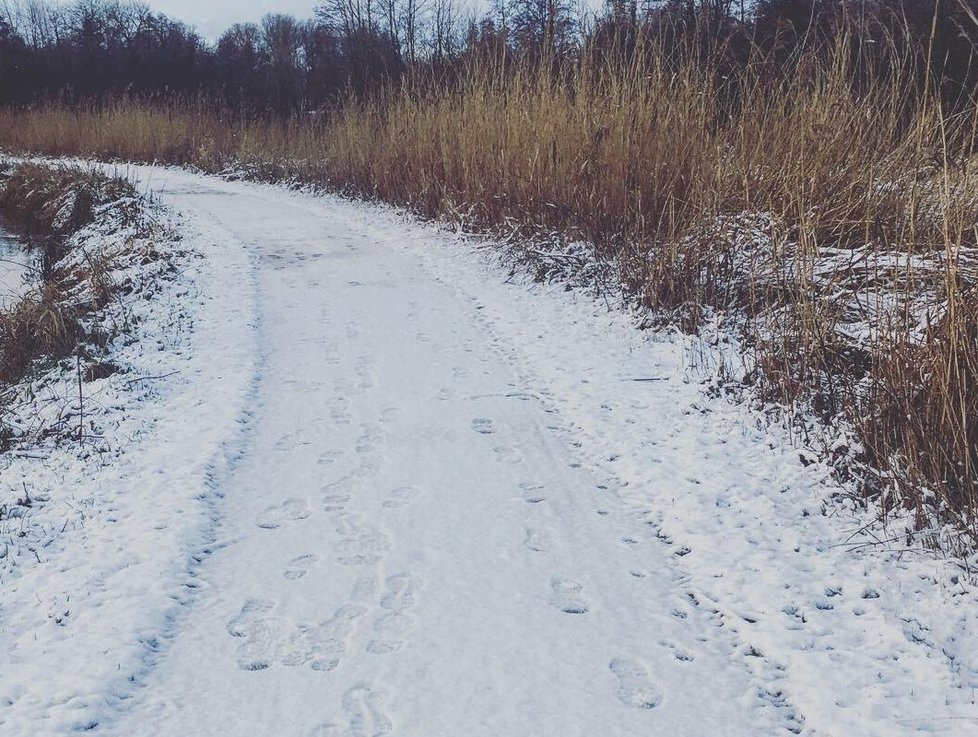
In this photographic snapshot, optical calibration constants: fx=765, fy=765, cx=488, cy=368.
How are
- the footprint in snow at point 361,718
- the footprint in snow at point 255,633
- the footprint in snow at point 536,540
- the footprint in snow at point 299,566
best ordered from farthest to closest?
the footprint in snow at point 536,540
the footprint in snow at point 299,566
the footprint in snow at point 255,633
the footprint in snow at point 361,718

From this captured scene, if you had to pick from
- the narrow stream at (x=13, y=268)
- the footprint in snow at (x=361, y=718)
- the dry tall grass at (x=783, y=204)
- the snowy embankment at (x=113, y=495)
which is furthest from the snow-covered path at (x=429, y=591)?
the narrow stream at (x=13, y=268)

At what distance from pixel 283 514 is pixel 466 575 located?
724 mm

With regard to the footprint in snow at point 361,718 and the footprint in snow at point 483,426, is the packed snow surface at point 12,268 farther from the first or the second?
the footprint in snow at point 361,718

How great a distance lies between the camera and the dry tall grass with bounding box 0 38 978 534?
2.37m

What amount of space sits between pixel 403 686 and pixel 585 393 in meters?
2.04

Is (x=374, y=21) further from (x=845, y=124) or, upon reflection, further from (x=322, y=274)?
(x=845, y=124)

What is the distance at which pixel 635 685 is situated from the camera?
1.79m

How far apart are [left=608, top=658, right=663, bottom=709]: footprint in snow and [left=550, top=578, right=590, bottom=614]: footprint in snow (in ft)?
0.72

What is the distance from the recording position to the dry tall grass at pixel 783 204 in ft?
7.77

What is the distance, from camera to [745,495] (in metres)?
2.62

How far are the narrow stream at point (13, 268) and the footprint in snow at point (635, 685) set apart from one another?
5628mm

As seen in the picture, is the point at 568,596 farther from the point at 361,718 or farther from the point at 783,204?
the point at 783,204

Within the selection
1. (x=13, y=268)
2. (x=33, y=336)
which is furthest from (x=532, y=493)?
(x=13, y=268)

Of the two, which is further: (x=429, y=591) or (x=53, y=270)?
(x=53, y=270)
